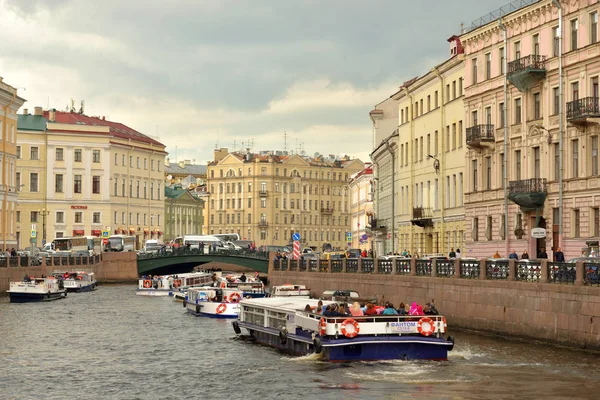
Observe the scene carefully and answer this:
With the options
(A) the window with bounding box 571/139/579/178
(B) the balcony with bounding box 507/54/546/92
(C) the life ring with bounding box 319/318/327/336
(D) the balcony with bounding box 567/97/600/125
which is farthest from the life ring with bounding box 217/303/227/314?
(C) the life ring with bounding box 319/318/327/336

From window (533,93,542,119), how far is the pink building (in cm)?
5

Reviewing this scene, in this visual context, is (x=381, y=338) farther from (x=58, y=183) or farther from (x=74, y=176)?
(x=74, y=176)

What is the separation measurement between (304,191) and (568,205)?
427ft

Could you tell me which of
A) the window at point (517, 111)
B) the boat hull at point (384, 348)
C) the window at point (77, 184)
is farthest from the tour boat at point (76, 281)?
the boat hull at point (384, 348)

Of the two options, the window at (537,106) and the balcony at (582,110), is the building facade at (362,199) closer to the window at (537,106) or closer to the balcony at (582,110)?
the window at (537,106)

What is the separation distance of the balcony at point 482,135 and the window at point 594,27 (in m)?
10.5

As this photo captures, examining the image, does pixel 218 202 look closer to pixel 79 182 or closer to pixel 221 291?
pixel 79 182

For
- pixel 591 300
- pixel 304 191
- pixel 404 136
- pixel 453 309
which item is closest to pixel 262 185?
pixel 304 191

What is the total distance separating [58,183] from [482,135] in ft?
220

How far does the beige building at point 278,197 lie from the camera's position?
17875 cm

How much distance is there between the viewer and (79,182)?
122 meters

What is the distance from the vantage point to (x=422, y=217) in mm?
77625

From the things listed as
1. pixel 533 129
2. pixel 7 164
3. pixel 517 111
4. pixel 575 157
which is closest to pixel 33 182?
pixel 7 164

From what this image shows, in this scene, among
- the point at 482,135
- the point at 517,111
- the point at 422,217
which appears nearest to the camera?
the point at 517,111
